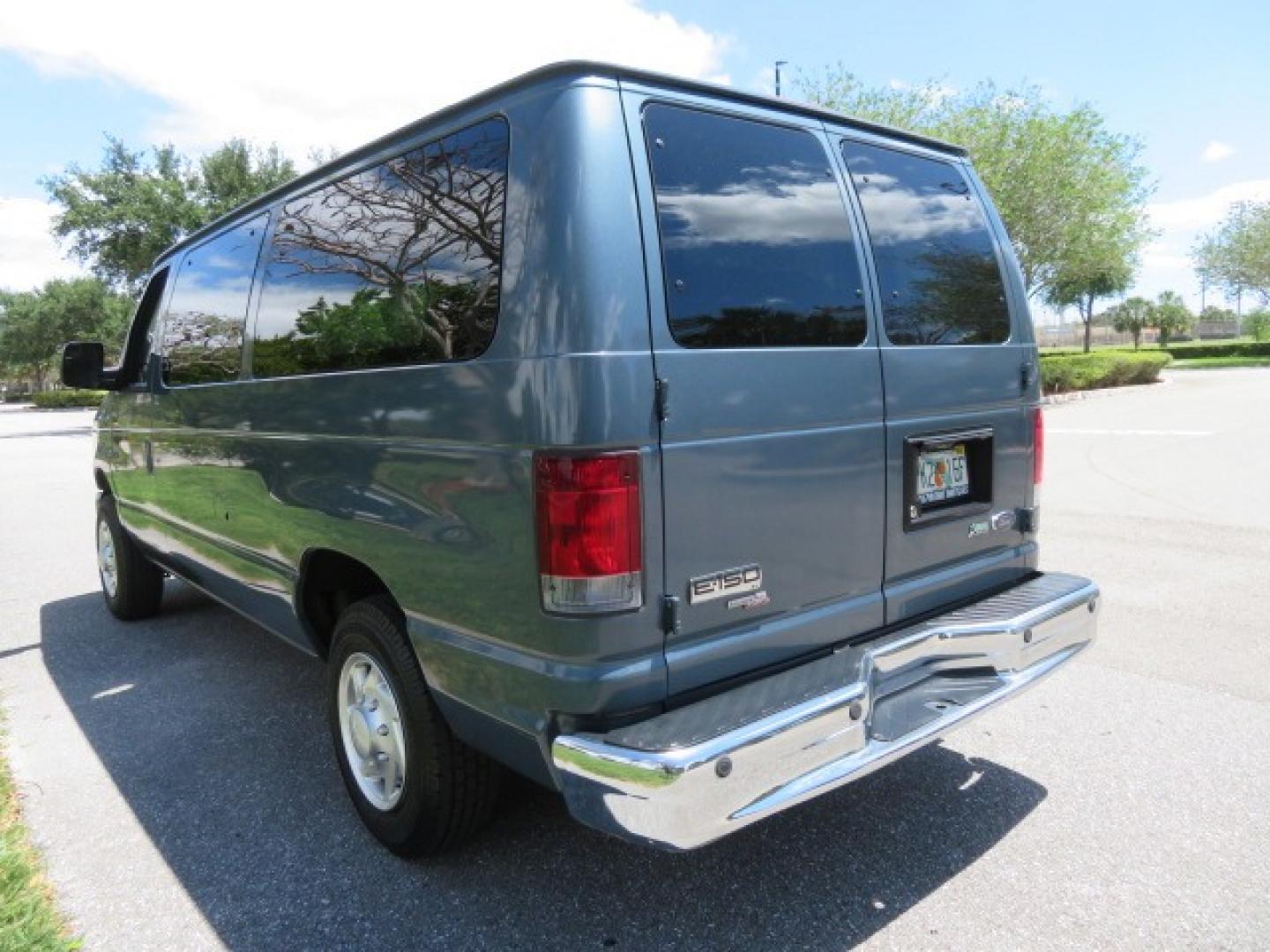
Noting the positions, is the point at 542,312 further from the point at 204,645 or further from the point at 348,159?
the point at 204,645

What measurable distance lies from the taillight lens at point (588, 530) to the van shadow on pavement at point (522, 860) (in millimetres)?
1032

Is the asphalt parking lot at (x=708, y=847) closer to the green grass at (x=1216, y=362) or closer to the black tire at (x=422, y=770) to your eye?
the black tire at (x=422, y=770)

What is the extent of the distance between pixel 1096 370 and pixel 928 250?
2557 cm

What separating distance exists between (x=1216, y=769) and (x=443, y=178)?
3.46m

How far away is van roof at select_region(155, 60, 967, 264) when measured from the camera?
2.26 m

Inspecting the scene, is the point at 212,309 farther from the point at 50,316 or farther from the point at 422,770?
the point at 50,316

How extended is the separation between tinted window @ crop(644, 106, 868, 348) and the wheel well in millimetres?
1551

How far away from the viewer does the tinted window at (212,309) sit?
3668mm

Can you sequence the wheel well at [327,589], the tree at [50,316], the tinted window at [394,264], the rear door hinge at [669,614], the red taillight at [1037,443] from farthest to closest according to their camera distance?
the tree at [50,316]
the red taillight at [1037,443]
the wheel well at [327,589]
the tinted window at [394,264]
the rear door hinge at [669,614]

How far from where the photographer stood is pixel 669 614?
7.37 feet

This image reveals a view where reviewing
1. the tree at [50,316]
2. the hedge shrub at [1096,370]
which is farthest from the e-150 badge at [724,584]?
the tree at [50,316]

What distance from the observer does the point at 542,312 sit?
85.0 inches

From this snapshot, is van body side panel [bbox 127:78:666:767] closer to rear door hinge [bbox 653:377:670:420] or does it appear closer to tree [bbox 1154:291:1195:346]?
rear door hinge [bbox 653:377:670:420]

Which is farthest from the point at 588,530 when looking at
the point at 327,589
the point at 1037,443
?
the point at 1037,443
